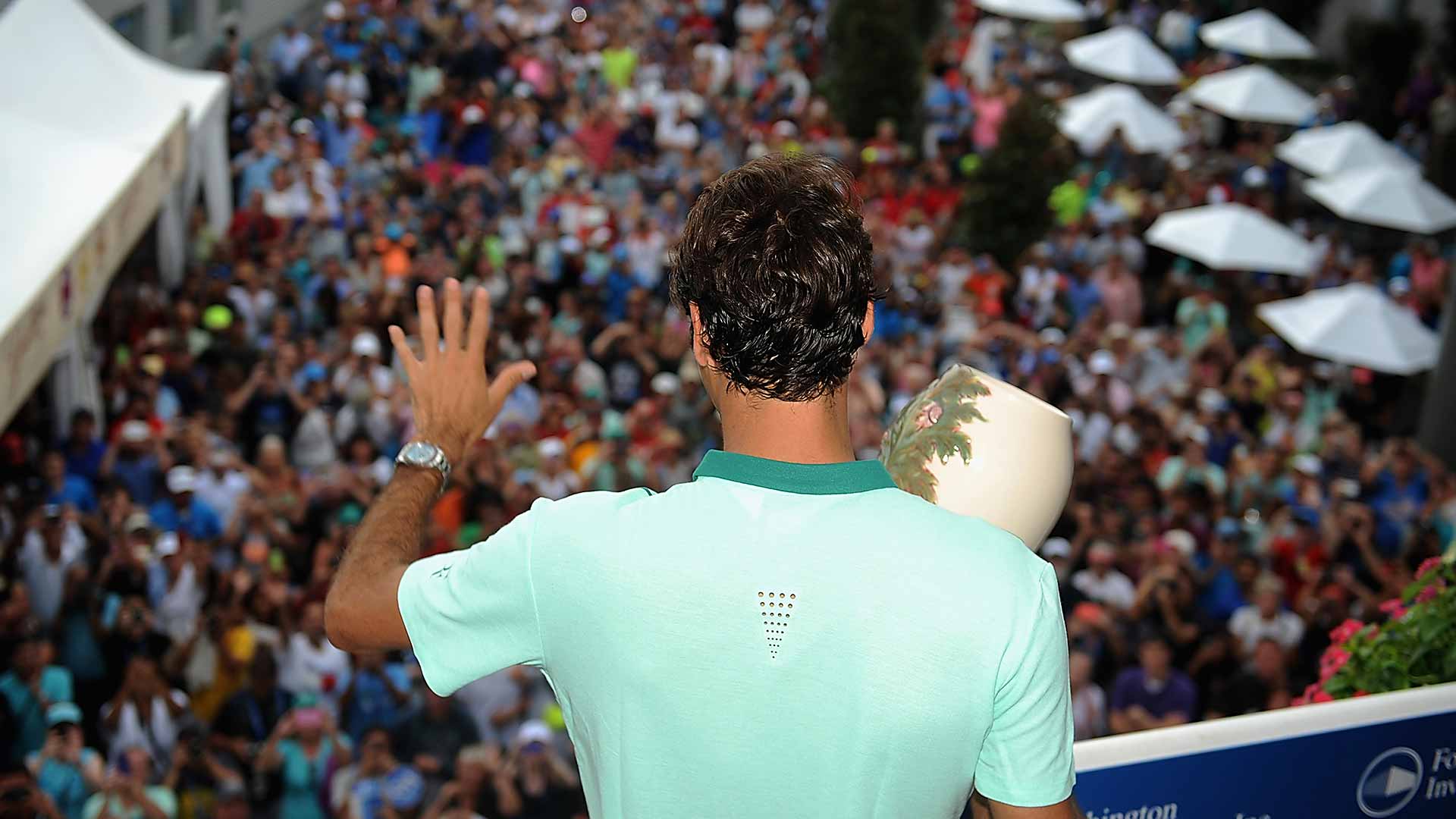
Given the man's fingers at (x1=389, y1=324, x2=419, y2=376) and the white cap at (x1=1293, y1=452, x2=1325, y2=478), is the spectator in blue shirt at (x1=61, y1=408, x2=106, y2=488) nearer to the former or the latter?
the white cap at (x1=1293, y1=452, x2=1325, y2=478)

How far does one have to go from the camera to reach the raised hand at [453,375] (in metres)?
2.09

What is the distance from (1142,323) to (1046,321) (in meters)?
1.77

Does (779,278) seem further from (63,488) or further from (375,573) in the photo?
(63,488)

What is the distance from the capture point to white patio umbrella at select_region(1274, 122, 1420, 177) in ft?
60.3

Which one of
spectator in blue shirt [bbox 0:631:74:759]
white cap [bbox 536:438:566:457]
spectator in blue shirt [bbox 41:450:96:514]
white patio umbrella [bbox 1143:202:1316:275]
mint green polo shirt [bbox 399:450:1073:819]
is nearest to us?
mint green polo shirt [bbox 399:450:1073:819]

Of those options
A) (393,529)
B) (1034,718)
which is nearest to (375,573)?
(393,529)

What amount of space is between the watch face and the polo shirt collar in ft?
1.44

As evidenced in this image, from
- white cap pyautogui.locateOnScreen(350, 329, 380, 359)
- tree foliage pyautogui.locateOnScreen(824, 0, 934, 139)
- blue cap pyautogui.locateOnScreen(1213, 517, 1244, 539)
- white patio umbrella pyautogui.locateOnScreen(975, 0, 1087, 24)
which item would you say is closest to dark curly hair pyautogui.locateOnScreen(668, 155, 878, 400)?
blue cap pyautogui.locateOnScreen(1213, 517, 1244, 539)

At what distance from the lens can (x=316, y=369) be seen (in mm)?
11523

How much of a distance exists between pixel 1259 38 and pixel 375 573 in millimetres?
21911

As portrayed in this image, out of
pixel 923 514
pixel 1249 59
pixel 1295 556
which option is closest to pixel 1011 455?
Result: pixel 923 514

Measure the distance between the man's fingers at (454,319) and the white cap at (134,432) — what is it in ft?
28.1

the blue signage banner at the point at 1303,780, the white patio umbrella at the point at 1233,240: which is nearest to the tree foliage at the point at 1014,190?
the white patio umbrella at the point at 1233,240

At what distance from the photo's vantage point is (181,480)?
383 inches
